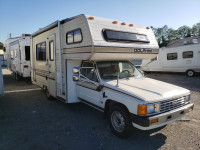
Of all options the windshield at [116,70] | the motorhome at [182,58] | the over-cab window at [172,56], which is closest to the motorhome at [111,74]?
the windshield at [116,70]

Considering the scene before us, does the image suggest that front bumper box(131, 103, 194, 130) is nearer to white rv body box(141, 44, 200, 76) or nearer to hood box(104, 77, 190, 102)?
hood box(104, 77, 190, 102)

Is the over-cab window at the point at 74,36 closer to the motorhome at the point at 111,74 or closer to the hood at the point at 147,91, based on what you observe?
the motorhome at the point at 111,74

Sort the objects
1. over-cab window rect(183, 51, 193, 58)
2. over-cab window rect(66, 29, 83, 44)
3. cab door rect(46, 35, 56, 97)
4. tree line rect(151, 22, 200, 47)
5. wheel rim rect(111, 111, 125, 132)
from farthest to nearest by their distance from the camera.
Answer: tree line rect(151, 22, 200, 47), over-cab window rect(183, 51, 193, 58), cab door rect(46, 35, 56, 97), over-cab window rect(66, 29, 83, 44), wheel rim rect(111, 111, 125, 132)

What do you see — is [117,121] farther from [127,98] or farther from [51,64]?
[51,64]

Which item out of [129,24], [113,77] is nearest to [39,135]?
[113,77]

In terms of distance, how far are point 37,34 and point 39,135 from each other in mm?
5089

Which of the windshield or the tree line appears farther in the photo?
the tree line

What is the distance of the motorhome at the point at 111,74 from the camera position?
349 cm

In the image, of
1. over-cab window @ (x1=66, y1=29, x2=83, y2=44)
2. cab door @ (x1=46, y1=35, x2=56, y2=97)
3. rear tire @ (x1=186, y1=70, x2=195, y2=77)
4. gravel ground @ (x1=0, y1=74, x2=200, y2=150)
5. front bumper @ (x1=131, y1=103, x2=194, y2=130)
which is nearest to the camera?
front bumper @ (x1=131, y1=103, x2=194, y2=130)

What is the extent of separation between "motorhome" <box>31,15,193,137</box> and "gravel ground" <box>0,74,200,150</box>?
471mm

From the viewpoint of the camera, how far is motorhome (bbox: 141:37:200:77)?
13.2m

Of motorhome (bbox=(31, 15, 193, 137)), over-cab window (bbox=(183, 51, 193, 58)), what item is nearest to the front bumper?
motorhome (bbox=(31, 15, 193, 137))

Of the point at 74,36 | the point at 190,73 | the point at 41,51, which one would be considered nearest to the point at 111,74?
the point at 74,36

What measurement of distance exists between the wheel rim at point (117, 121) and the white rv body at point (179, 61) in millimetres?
9298
